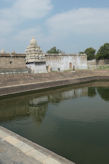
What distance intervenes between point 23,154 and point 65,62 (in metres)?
27.9

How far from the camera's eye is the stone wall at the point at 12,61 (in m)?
22.5

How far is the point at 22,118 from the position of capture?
921 centimetres

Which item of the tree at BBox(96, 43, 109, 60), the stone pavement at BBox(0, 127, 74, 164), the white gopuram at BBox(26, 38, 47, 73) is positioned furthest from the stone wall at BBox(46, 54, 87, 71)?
the stone pavement at BBox(0, 127, 74, 164)

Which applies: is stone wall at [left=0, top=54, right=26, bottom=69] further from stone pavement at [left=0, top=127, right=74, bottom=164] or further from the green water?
stone pavement at [left=0, top=127, right=74, bottom=164]

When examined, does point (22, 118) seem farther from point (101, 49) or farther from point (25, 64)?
point (101, 49)

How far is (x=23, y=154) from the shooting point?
425cm

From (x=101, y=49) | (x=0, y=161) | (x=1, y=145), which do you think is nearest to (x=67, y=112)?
(x=1, y=145)

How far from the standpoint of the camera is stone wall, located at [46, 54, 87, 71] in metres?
28.8

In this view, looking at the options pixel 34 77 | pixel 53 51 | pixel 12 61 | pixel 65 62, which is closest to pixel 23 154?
pixel 34 77

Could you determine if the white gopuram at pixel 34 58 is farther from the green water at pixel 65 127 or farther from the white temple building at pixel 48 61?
the green water at pixel 65 127

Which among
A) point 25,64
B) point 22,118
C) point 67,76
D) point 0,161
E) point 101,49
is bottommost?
point 22,118

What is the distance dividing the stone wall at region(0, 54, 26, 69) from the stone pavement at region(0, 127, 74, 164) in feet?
62.4

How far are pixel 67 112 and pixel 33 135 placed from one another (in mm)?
3627

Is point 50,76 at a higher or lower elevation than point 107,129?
higher
